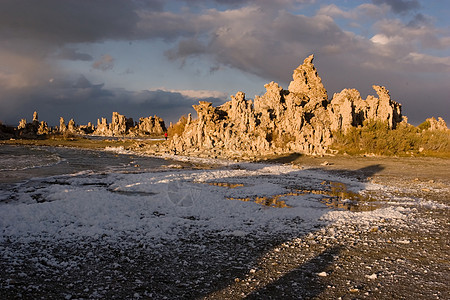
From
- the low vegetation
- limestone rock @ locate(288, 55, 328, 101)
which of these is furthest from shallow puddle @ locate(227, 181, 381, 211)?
limestone rock @ locate(288, 55, 328, 101)

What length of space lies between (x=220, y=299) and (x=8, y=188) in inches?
657

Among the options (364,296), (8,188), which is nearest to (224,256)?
(364,296)

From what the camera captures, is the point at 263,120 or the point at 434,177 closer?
the point at 434,177

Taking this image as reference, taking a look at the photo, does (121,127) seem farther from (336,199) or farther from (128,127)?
(336,199)

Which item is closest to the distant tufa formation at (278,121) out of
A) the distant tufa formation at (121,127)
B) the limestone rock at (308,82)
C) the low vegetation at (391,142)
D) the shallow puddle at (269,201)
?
the limestone rock at (308,82)

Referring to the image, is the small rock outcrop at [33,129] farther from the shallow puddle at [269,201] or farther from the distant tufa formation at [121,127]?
the shallow puddle at [269,201]

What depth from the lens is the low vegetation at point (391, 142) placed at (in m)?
37.8

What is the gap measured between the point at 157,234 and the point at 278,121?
39197mm

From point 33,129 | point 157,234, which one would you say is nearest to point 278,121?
point 157,234

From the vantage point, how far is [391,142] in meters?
38.6

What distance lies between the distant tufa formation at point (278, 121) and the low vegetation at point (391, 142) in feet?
6.30

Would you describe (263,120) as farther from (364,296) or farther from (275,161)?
(364,296)

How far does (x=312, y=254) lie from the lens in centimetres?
817

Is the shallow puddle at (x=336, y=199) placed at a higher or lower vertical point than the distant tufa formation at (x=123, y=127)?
lower
